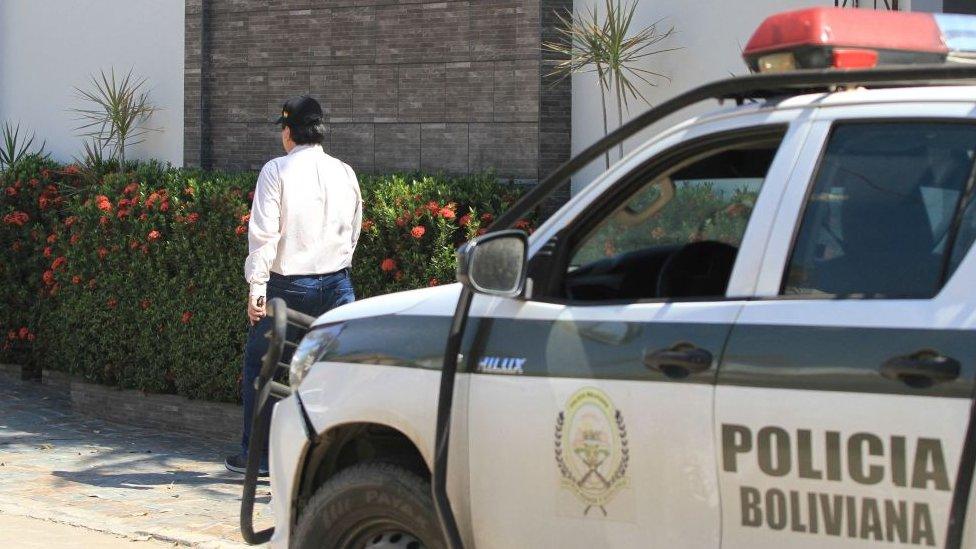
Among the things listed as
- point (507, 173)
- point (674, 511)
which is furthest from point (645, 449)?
point (507, 173)

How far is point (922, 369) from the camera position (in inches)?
129

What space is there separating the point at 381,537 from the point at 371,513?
0.10 metres

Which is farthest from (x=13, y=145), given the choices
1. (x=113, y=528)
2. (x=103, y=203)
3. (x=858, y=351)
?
(x=858, y=351)

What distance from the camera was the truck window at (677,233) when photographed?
3939 millimetres

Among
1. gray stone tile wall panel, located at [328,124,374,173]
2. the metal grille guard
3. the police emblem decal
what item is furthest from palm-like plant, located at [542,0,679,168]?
the police emblem decal

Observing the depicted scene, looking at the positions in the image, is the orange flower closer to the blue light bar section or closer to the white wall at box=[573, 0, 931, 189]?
the white wall at box=[573, 0, 931, 189]

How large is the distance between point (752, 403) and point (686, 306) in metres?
0.38

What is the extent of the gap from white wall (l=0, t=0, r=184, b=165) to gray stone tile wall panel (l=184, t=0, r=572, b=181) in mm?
308

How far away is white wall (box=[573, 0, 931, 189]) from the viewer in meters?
8.92

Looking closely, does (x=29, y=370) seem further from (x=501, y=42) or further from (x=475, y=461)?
(x=475, y=461)

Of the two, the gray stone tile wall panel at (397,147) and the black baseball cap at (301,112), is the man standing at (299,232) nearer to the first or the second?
the black baseball cap at (301,112)

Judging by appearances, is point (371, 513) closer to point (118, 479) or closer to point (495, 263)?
point (495, 263)

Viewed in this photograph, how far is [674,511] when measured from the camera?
370 cm

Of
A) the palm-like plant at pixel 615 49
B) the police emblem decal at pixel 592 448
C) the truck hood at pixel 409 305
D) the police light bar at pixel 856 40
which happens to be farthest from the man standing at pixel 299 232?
the police light bar at pixel 856 40
